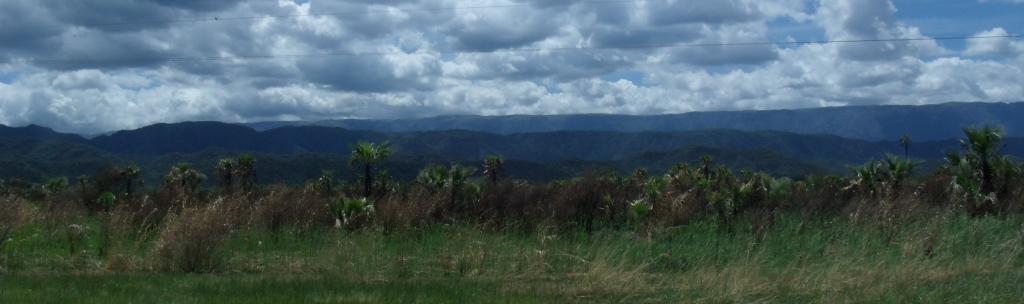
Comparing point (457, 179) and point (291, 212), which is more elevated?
point (457, 179)

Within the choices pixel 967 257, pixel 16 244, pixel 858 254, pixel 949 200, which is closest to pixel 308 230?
pixel 16 244

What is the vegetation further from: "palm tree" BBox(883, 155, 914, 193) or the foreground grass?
"palm tree" BBox(883, 155, 914, 193)

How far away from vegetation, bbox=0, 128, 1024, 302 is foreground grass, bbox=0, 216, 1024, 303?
4 cm

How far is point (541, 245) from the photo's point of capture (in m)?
14.0

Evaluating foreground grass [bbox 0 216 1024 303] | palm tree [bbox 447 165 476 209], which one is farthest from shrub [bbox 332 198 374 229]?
palm tree [bbox 447 165 476 209]

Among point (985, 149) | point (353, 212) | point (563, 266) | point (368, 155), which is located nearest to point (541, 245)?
point (563, 266)

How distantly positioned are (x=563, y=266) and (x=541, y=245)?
1531mm

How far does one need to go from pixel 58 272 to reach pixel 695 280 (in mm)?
7412

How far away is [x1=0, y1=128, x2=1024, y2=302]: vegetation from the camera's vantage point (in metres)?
10.3

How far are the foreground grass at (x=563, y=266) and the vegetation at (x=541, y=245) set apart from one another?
1.6 inches

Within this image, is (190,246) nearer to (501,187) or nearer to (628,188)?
(501,187)

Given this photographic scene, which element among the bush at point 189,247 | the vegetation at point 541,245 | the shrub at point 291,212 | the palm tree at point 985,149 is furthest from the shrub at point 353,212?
the palm tree at point 985,149

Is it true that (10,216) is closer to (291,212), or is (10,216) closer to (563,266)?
(291,212)

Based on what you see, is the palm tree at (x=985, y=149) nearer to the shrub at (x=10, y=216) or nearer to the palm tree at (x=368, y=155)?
the palm tree at (x=368, y=155)
